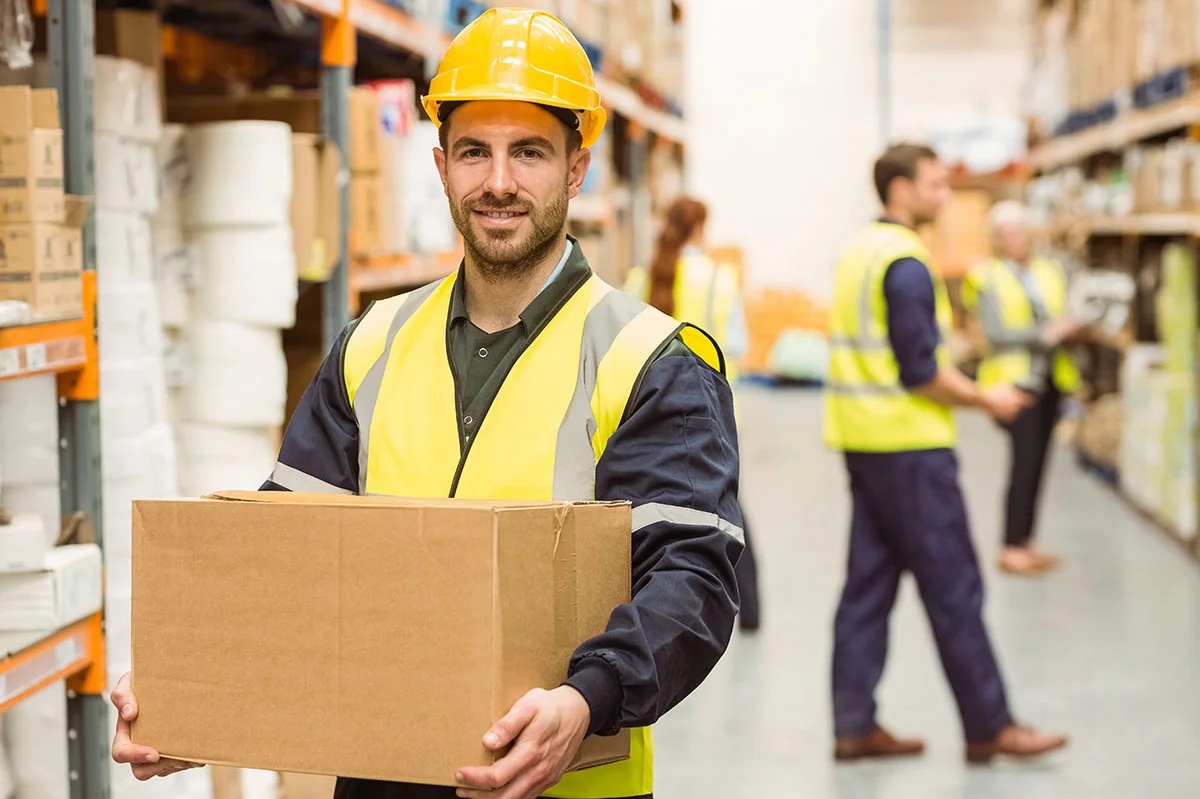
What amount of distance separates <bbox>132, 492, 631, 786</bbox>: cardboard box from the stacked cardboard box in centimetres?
119

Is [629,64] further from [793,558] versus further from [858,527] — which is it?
[858,527]

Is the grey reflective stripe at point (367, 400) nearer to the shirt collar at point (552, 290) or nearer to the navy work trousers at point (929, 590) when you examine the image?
the shirt collar at point (552, 290)

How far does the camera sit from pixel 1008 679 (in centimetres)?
604

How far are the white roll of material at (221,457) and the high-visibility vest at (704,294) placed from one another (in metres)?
2.83

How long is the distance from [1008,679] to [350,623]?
15.7ft

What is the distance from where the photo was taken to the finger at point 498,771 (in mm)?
1678

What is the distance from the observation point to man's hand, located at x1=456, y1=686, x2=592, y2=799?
66.2 inches

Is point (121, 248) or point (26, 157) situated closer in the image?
point (26, 157)

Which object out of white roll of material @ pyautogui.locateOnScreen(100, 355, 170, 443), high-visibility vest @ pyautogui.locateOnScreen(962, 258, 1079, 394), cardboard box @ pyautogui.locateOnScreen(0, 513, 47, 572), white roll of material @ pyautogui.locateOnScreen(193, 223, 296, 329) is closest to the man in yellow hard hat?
cardboard box @ pyautogui.locateOnScreen(0, 513, 47, 572)

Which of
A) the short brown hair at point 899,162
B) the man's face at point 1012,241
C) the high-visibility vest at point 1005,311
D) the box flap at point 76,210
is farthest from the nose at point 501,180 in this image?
the man's face at point 1012,241

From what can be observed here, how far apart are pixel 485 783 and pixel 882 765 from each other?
11.9ft

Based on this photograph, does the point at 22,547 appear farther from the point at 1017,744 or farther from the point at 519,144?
the point at 1017,744

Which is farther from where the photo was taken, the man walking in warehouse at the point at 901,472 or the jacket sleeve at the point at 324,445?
the man walking in warehouse at the point at 901,472

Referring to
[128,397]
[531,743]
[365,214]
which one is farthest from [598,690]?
[365,214]
